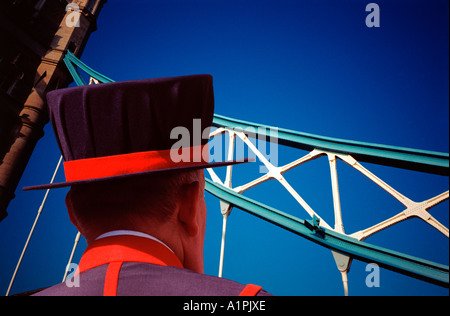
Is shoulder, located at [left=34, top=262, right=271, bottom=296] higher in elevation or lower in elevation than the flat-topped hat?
lower

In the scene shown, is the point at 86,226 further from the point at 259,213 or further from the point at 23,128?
the point at 23,128

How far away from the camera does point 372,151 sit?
140 inches

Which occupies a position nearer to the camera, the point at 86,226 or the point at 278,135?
the point at 86,226

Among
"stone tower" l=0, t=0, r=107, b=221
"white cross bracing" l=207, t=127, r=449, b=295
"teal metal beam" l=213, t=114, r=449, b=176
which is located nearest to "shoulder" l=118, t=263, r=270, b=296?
"white cross bracing" l=207, t=127, r=449, b=295

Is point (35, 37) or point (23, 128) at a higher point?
point (35, 37)

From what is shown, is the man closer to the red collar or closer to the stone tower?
the red collar

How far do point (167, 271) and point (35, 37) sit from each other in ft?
35.1

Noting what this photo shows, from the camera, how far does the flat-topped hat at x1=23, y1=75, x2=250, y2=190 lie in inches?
43.2

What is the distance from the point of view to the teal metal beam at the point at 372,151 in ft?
10.4

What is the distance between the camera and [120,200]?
1003 millimetres

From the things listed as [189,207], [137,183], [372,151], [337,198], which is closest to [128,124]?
[137,183]

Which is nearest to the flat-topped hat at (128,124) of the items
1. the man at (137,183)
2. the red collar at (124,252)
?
the man at (137,183)

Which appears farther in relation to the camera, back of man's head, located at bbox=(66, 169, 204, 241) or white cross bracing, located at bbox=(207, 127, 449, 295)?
white cross bracing, located at bbox=(207, 127, 449, 295)
